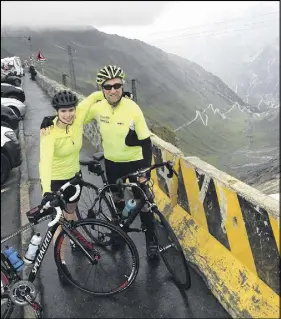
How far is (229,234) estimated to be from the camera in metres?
4.45

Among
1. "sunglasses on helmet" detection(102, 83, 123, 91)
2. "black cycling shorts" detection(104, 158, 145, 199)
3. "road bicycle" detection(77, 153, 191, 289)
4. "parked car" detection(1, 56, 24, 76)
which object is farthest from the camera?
"parked car" detection(1, 56, 24, 76)

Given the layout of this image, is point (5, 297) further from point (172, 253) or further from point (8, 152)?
point (8, 152)

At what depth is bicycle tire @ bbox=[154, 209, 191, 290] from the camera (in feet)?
15.3

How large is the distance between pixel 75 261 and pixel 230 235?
240 centimetres

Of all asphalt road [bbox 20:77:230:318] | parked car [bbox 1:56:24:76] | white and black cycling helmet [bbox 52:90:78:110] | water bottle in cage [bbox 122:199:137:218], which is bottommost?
asphalt road [bbox 20:77:230:318]

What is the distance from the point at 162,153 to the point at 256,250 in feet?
8.89

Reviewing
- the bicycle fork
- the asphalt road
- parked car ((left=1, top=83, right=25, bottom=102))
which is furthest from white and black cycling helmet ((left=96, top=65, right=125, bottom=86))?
parked car ((left=1, top=83, right=25, bottom=102))

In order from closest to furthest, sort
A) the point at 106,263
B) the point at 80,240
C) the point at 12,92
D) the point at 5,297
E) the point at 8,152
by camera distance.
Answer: the point at 5,297
the point at 80,240
the point at 106,263
the point at 8,152
the point at 12,92

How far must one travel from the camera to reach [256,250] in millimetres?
3943

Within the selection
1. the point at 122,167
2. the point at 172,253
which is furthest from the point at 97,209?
the point at 172,253

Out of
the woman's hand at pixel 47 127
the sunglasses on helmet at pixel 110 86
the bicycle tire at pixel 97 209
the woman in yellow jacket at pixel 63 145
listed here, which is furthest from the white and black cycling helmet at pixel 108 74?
the bicycle tire at pixel 97 209

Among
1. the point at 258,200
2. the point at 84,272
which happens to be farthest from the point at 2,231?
the point at 258,200

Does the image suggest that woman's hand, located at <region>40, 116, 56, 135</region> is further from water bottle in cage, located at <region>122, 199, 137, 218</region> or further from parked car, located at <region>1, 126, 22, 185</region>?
parked car, located at <region>1, 126, 22, 185</region>

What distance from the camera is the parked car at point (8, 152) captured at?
9500 mm
